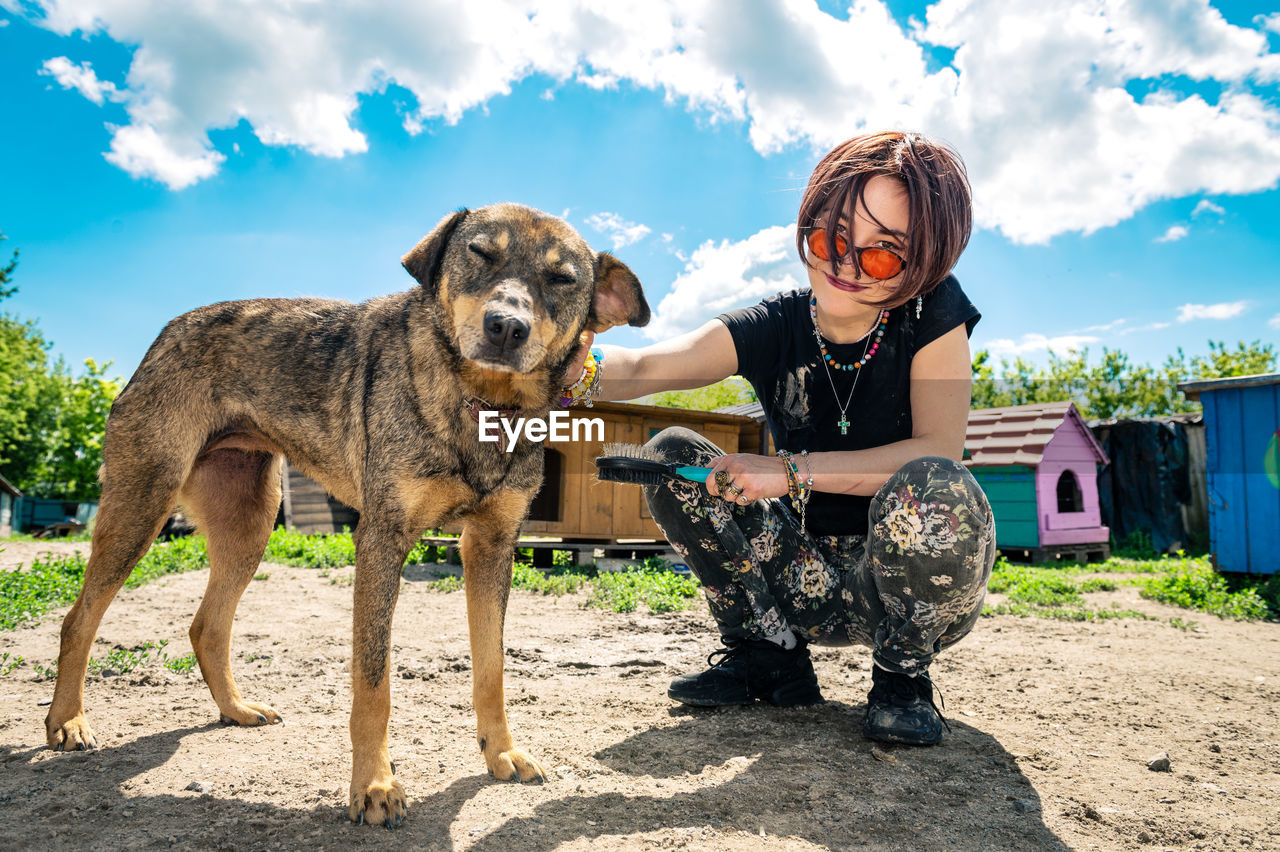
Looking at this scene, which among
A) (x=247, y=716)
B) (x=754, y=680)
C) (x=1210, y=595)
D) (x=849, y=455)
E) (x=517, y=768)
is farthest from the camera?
(x=1210, y=595)

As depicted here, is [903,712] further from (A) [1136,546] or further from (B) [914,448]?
(A) [1136,546]

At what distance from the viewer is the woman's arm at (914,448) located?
2.72 m

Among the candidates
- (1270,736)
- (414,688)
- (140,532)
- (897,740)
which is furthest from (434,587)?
(1270,736)

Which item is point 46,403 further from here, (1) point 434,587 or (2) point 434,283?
(2) point 434,283

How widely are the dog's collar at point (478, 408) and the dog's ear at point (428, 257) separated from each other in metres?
0.44

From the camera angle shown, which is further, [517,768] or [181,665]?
[181,665]

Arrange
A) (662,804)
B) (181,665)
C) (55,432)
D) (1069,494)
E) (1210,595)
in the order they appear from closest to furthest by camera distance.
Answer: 1. (662,804)
2. (181,665)
3. (1210,595)
4. (1069,494)
5. (55,432)

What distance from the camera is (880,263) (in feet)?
8.91

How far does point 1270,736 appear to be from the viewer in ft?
9.59

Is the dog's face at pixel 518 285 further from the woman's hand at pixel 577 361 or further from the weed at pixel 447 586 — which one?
the weed at pixel 447 586

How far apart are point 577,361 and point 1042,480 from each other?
34.6 feet

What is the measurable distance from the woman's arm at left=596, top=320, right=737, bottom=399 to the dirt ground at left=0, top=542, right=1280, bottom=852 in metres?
1.37

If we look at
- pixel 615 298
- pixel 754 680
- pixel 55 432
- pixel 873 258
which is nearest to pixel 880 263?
pixel 873 258

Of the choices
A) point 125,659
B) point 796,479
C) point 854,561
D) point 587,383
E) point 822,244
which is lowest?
point 125,659
